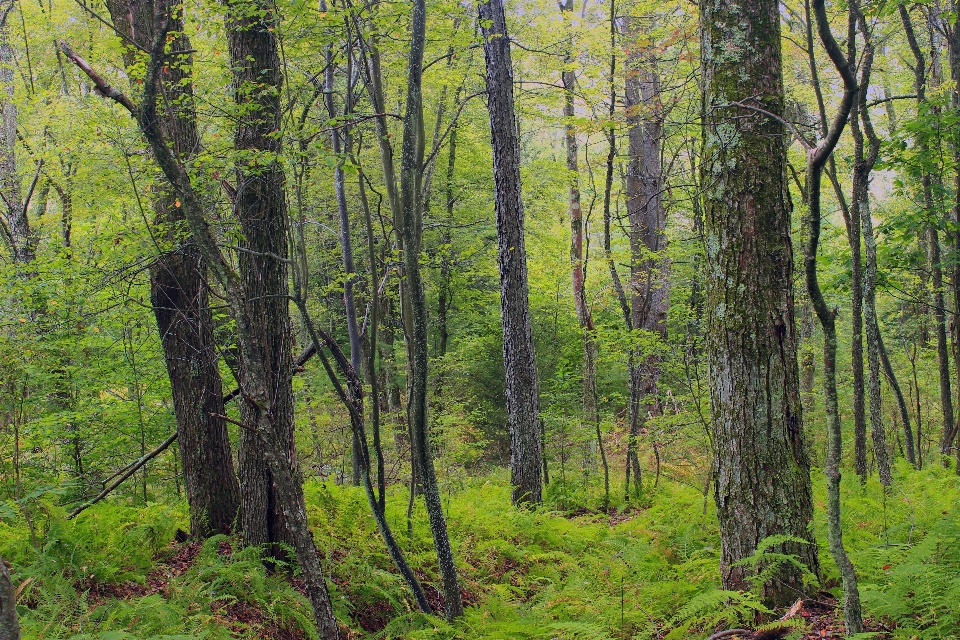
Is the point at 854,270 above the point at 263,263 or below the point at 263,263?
below

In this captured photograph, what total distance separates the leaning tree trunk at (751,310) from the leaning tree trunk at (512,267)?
366cm

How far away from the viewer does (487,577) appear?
5363mm

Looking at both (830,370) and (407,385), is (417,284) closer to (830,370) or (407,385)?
(407,385)

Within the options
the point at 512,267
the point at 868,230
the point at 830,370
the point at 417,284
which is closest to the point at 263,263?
the point at 417,284

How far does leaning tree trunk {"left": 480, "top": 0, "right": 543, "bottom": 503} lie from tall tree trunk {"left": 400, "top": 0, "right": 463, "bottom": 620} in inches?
127

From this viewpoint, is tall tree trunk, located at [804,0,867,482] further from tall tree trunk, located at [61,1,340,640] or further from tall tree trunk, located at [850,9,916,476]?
tall tree trunk, located at [61,1,340,640]

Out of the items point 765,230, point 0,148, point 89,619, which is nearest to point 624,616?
point 765,230

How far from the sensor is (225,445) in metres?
5.44

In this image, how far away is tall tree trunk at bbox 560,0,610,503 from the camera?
27.3ft

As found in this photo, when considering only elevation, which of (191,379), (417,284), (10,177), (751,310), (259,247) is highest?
(10,177)

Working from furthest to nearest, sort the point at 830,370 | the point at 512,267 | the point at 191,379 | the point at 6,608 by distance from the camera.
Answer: the point at 512,267 → the point at 191,379 → the point at 830,370 → the point at 6,608

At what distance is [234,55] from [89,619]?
4097mm

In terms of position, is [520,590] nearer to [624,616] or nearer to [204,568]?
[624,616]

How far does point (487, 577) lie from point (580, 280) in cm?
703
